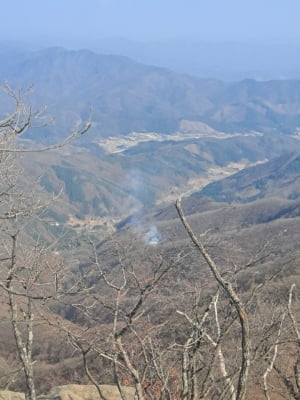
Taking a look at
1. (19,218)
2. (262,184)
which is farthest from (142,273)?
(262,184)

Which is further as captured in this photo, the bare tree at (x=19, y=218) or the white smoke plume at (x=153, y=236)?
the white smoke plume at (x=153, y=236)

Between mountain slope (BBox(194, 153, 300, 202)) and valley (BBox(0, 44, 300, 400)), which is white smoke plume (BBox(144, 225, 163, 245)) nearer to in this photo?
valley (BBox(0, 44, 300, 400))

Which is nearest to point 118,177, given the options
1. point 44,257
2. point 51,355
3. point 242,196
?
point 242,196

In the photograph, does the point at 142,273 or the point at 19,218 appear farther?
the point at 142,273

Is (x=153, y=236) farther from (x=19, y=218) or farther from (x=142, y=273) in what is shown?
(x=19, y=218)

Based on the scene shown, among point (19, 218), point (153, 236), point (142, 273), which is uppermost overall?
point (19, 218)

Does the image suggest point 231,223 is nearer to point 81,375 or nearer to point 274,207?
point 274,207

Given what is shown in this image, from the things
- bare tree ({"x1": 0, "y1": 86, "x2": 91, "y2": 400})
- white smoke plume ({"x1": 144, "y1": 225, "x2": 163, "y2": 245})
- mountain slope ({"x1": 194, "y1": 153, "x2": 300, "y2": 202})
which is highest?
bare tree ({"x1": 0, "y1": 86, "x2": 91, "y2": 400})

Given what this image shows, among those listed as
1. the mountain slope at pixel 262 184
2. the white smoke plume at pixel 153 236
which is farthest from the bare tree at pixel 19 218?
the mountain slope at pixel 262 184

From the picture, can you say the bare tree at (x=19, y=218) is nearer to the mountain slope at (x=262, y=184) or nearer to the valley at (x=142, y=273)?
the valley at (x=142, y=273)

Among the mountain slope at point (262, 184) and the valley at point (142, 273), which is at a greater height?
the valley at point (142, 273)

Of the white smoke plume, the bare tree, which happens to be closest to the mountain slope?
the white smoke plume
